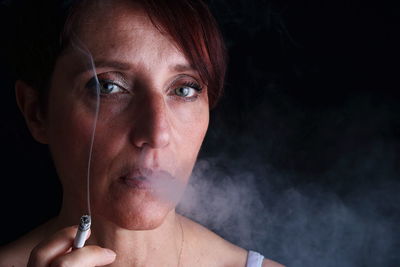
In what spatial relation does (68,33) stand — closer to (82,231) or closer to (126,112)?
(126,112)

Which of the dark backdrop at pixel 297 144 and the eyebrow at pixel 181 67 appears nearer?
the eyebrow at pixel 181 67

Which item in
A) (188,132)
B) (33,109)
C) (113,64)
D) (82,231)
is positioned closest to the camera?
(82,231)

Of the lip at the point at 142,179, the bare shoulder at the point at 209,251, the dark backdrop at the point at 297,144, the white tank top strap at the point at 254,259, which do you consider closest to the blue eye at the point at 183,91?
the lip at the point at 142,179

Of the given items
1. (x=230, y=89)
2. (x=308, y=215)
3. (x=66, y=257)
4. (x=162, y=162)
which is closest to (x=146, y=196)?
(x=162, y=162)

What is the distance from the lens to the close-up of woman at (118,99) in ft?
4.42

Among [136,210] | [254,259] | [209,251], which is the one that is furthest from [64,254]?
[254,259]

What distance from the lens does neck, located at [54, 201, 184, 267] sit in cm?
160

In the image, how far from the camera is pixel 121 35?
135cm

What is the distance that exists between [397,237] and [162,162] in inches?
41.0

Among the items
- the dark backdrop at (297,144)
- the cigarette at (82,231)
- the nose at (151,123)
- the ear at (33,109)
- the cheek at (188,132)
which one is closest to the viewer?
the cigarette at (82,231)

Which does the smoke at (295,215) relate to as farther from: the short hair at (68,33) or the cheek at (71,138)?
Result: the cheek at (71,138)

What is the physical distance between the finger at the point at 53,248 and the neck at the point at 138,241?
0.32 metres

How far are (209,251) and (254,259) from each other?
19 centimetres

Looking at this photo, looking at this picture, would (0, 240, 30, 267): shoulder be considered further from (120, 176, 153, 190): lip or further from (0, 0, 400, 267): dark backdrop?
(120, 176, 153, 190): lip
